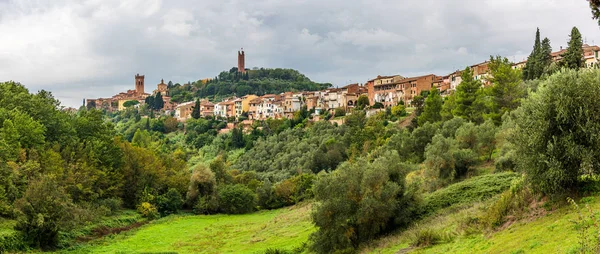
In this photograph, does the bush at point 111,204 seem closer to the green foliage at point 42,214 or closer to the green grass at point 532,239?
the green foliage at point 42,214

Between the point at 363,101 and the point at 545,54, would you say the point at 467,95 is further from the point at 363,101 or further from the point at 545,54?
the point at 363,101

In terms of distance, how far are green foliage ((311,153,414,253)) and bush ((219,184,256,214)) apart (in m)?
36.5

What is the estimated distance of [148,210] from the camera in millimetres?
58438

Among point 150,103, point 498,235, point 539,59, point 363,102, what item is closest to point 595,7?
point 498,235

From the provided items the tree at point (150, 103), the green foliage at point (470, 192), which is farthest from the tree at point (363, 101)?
the tree at point (150, 103)

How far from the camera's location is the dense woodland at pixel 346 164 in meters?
21.3

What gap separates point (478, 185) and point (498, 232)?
1090 centimetres

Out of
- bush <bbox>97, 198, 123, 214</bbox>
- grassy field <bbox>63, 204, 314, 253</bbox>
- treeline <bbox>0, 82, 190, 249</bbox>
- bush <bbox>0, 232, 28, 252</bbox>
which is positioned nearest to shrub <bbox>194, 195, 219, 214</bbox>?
treeline <bbox>0, 82, 190, 249</bbox>

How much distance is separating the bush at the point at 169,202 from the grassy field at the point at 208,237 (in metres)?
3.61

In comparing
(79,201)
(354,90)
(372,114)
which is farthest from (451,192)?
(354,90)

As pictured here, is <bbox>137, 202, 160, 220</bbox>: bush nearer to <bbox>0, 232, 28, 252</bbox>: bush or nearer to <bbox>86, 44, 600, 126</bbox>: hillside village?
<bbox>0, 232, 28, 252</bbox>: bush

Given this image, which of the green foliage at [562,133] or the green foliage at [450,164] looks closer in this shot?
the green foliage at [562,133]

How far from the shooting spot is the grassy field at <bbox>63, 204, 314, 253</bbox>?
38375mm

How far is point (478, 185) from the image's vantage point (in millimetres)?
31859
